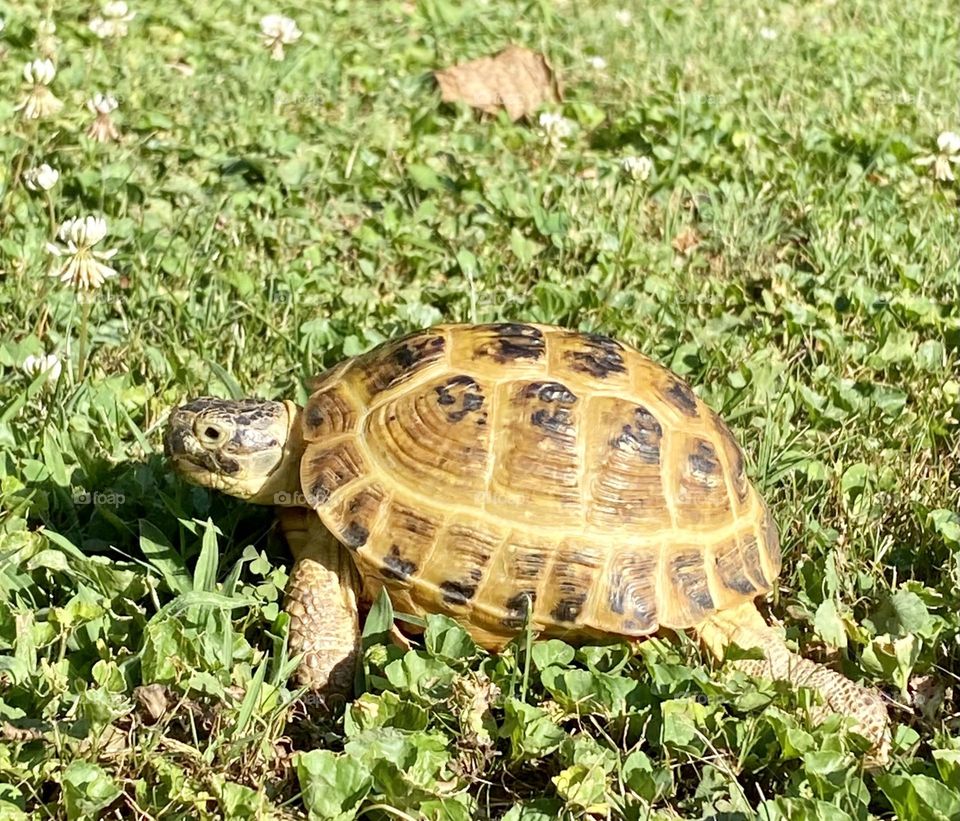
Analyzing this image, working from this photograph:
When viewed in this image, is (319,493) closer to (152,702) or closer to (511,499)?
(511,499)

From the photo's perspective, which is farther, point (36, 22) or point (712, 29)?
point (712, 29)

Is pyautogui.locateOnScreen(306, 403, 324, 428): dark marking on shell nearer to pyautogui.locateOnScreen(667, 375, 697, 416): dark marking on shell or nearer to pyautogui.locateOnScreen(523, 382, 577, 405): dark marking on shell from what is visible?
pyautogui.locateOnScreen(523, 382, 577, 405): dark marking on shell

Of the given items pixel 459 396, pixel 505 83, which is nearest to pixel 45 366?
pixel 459 396

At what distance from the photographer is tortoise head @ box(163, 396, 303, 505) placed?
3.16 meters

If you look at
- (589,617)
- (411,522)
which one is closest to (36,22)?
(411,522)

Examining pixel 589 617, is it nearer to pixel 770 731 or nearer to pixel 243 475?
pixel 770 731

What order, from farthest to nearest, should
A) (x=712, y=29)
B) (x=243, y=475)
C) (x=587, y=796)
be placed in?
1. (x=712, y=29)
2. (x=243, y=475)
3. (x=587, y=796)

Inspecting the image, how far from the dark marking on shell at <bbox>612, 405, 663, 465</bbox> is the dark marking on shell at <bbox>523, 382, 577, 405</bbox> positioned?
17 centimetres

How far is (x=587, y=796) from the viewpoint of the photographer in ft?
8.29

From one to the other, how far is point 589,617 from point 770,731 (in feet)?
1.76

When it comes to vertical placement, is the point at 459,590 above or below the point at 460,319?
above

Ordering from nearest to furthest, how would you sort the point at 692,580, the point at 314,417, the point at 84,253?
the point at 692,580 < the point at 314,417 < the point at 84,253

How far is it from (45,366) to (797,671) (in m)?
2.63

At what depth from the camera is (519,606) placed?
2.93 meters
